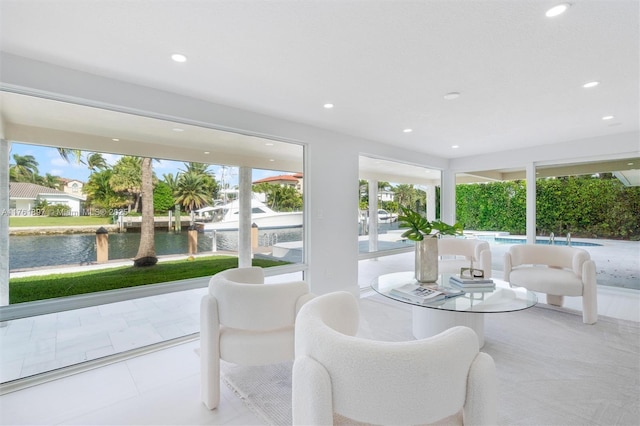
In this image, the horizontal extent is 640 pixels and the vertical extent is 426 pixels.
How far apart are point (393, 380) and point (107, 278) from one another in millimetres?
2845

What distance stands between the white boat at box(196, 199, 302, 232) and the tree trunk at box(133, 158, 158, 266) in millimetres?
475

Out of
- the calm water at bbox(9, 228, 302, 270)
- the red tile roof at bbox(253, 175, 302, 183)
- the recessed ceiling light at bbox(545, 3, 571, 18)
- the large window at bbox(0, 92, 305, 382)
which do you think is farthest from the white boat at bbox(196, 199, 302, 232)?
the recessed ceiling light at bbox(545, 3, 571, 18)

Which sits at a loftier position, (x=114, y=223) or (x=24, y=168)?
(x=24, y=168)

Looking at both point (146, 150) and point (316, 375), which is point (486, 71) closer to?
point (316, 375)

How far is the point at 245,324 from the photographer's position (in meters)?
1.85

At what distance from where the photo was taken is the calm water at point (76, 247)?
7.85ft

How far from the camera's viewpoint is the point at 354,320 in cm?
155

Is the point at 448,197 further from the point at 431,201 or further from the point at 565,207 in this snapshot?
the point at 565,207

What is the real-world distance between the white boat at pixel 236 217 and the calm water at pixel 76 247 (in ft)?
0.53

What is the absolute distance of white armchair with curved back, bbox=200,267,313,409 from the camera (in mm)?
1836

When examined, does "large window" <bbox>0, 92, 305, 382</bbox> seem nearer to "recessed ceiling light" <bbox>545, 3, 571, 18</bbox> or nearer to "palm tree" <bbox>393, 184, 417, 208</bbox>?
"palm tree" <bbox>393, 184, 417, 208</bbox>

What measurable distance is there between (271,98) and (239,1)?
4.53 ft

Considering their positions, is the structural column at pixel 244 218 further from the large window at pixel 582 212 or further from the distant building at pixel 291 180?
the large window at pixel 582 212

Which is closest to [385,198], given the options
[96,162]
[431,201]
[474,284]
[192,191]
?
[431,201]
